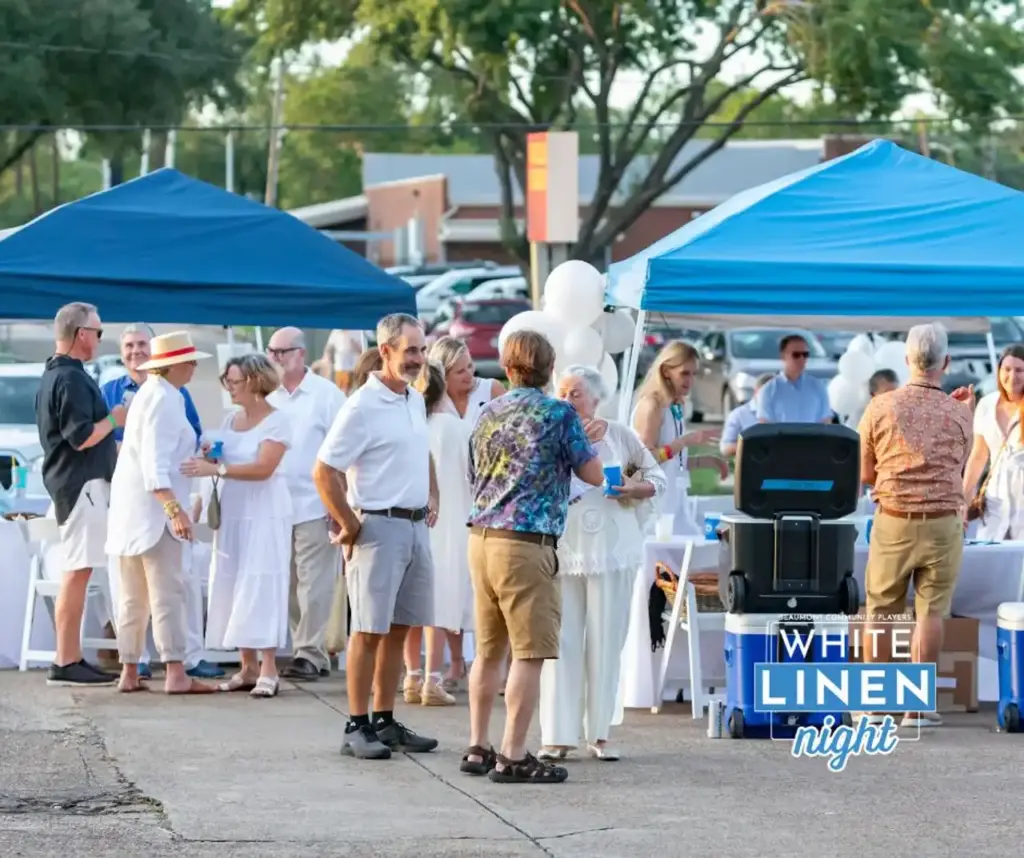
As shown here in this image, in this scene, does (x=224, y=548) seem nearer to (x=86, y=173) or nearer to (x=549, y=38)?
(x=549, y=38)

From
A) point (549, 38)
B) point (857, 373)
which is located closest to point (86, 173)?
point (549, 38)

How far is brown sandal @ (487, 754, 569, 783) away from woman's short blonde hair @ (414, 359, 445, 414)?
7.81ft

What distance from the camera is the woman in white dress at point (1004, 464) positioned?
12109 mm

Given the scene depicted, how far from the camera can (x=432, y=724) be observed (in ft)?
34.5

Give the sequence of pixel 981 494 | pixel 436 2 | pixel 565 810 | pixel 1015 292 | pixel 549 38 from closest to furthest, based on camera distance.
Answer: pixel 565 810
pixel 1015 292
pixel 981 494
pixel 436 2
pixel 549 38

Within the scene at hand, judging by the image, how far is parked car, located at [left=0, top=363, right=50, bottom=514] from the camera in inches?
631

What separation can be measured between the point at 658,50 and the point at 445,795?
28042 millimetres

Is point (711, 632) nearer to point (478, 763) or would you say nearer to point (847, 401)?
point (478, 763)

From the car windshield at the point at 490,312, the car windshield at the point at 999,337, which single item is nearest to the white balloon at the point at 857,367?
the car windshield at the point at 999,337

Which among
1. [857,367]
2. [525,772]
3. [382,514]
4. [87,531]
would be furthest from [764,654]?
[857,367]

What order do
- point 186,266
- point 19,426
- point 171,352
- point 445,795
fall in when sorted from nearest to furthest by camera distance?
point 445,795, point 171,352, point 186,266, point 19,426

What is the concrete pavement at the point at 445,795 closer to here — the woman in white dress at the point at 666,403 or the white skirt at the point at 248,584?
the white skirt at the point at 248,584

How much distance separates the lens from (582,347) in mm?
13258

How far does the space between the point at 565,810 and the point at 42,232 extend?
20.6 feet
